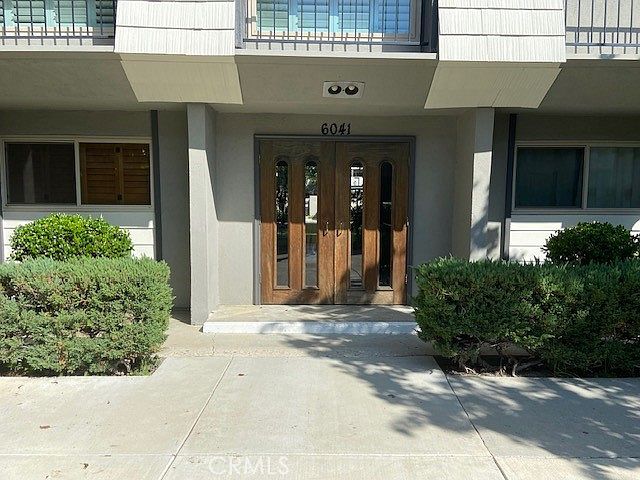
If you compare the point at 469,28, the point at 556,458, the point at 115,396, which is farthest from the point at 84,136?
the point at 556,458

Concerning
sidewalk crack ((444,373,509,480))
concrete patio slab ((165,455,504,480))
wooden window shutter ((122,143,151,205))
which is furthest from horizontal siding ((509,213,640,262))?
wooden window shutter ((122,143,151,205))

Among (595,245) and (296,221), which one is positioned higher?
(296,221)

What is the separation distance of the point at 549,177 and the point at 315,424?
5435 mm

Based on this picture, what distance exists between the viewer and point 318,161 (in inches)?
277

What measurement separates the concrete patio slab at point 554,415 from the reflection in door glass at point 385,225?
110 inches

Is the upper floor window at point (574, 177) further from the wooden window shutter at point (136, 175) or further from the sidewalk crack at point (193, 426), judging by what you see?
the wooden window shutter at point (136, 175)

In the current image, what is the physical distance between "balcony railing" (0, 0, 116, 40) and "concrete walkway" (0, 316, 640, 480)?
14.3 ft

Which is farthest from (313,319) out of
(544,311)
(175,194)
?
(544,311)

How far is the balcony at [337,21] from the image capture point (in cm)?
624

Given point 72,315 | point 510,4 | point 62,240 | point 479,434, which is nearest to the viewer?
point 479,434

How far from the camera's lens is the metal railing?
246 inches

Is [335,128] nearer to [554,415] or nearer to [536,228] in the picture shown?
[536,228]

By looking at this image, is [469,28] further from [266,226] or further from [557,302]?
[266,226]

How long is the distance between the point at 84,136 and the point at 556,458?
6906mm
